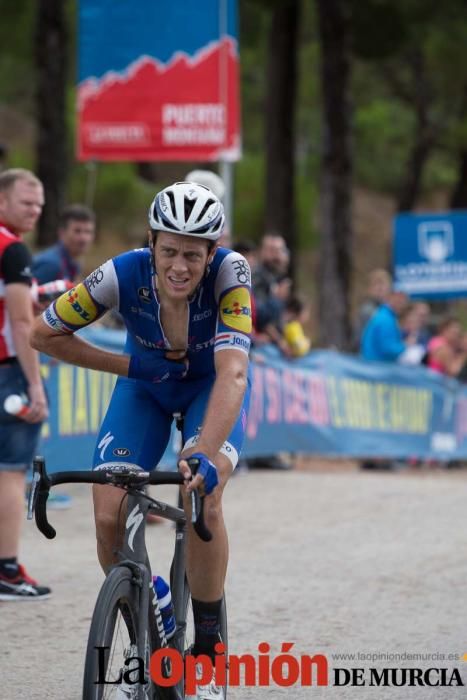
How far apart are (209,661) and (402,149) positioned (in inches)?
1362

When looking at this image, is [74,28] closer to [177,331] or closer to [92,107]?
[92,107]

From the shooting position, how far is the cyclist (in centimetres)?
480

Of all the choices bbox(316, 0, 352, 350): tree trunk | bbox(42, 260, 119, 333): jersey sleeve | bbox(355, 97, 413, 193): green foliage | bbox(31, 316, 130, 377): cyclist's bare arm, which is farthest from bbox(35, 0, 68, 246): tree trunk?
bbox(42, 260, 119, 333): jersey sleeve

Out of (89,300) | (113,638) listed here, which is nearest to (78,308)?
(89,300)

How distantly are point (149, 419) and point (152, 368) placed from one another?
0.22 metres

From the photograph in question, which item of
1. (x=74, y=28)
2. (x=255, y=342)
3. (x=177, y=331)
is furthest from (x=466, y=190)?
(x=177, y=331)

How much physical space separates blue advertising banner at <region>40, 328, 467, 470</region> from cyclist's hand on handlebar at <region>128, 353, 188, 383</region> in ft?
20.1

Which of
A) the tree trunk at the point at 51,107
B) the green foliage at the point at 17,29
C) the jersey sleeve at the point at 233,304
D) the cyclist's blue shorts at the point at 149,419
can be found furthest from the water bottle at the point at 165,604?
the green foliage at the point at 17,29

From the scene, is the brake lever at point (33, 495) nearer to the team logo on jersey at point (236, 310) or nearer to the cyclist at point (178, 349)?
the cyclist at point (178, 349)

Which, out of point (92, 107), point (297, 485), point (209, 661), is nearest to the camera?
point (209, 661)

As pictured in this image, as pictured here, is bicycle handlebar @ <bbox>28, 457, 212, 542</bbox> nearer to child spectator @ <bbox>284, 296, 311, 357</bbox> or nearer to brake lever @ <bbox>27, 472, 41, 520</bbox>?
brake lever @ <bbox>27, 472, 41, 520</bbox>

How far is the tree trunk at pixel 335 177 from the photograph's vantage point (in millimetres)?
22125

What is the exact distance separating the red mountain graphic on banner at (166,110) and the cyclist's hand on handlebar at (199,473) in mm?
9787

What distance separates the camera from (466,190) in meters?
32.2
